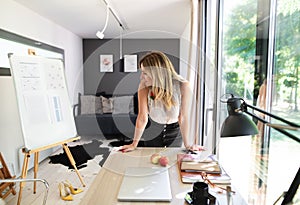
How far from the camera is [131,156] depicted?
1.38 m

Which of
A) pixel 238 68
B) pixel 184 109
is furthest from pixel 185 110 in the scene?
pixel 238 68

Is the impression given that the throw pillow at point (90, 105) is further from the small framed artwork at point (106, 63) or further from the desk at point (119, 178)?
the desk at point (119, 178)

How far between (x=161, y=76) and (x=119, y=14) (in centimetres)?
224

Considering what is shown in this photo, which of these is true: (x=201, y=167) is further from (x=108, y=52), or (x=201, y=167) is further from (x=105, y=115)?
(x=108, y=52)

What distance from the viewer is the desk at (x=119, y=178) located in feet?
2.96

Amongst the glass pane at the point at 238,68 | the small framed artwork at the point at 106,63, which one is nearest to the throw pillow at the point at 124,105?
the small framed artwork at the point at 106,63

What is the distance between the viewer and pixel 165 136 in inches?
73.6

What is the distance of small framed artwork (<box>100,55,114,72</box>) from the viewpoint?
556cm

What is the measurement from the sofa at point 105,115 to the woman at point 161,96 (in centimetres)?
193

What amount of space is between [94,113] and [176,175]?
3.81 meters

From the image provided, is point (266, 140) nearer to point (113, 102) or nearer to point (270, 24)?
point (270, 24)

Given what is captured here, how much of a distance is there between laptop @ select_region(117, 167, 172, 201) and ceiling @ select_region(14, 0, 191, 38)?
7.68 feet

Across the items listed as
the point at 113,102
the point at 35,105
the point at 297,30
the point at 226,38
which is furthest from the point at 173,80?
the point at 113,102

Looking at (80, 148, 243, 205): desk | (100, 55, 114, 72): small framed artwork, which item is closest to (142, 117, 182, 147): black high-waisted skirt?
(80, 148, 243, 205): desk
